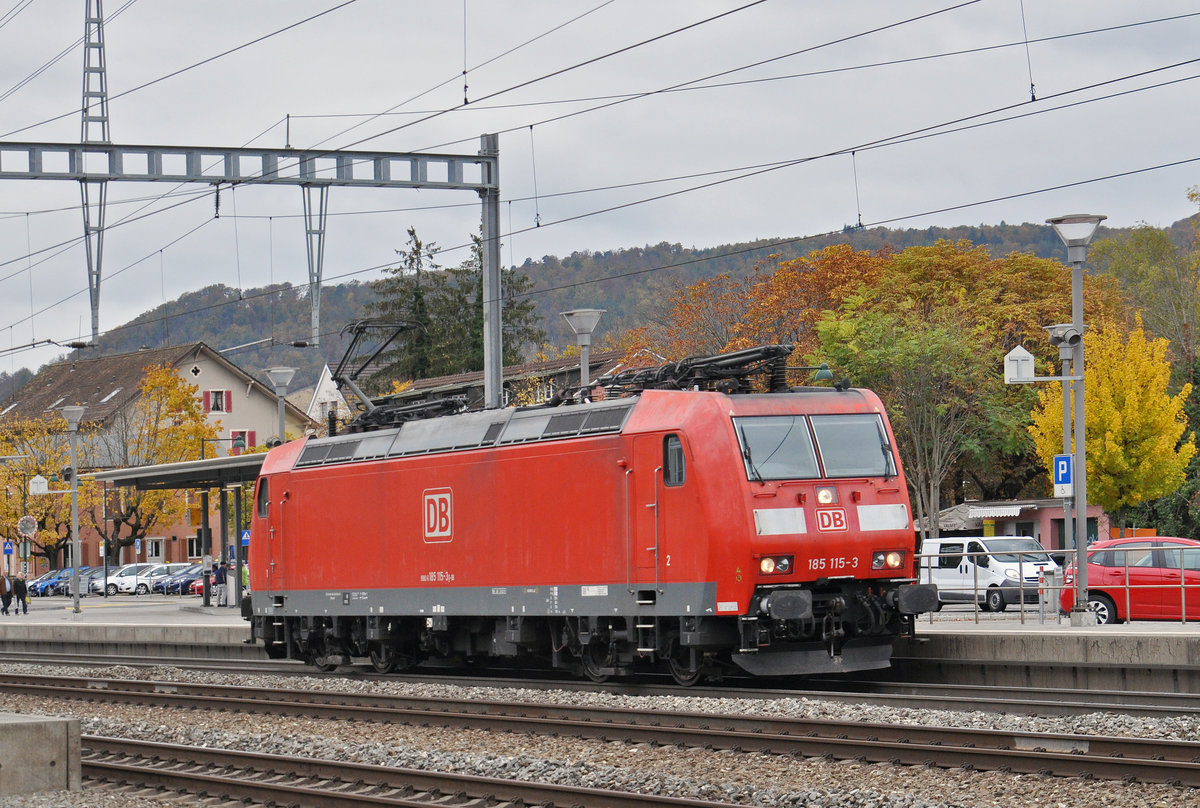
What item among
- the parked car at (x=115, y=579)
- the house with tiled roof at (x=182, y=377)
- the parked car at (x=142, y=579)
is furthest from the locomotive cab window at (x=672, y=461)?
the house with tiled roof at (x=182, y=377)

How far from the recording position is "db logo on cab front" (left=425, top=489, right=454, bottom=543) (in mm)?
20031

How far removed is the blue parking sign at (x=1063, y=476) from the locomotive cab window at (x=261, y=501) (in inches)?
500

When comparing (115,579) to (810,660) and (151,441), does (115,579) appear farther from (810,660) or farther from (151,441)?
(810,660)

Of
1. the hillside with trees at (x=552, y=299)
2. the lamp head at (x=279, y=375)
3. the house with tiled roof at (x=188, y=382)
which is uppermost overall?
the hillside with trees at (x=552, y=299)

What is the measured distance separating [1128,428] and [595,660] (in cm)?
2946

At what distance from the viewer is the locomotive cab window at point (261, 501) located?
80.4ft

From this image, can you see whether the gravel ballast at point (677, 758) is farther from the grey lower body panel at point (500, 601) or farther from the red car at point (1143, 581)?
the red car at point (1143, 581)

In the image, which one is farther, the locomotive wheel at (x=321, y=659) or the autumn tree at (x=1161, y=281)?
the autumn tree at (x=1161, y=281)

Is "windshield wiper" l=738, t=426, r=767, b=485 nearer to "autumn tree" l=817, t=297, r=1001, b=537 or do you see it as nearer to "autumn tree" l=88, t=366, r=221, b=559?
"autumn tree" l=817, t=297, r=1001, b=537

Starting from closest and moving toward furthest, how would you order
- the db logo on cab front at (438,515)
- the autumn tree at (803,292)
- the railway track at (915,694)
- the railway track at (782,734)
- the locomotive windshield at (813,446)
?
the railway track at (782,734) < the railway track at (915,694) < the locomotive windshield at (813,446) < the db logo on cab front at (438,515) < the autumn tree at (803,292)

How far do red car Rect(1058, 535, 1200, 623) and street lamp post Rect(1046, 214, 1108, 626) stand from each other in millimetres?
721

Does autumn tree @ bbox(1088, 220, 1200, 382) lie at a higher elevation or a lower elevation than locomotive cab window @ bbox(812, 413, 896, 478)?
higher

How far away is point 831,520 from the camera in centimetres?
1653

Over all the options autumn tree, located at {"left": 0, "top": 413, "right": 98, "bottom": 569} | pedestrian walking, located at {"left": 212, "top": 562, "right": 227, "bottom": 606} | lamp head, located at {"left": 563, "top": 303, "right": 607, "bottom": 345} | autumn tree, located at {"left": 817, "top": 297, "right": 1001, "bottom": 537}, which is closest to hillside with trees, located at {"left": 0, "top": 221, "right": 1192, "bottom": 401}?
autumn tree, located at {"left": 0, "top": 413, "right": 98, "bottom": 569}
